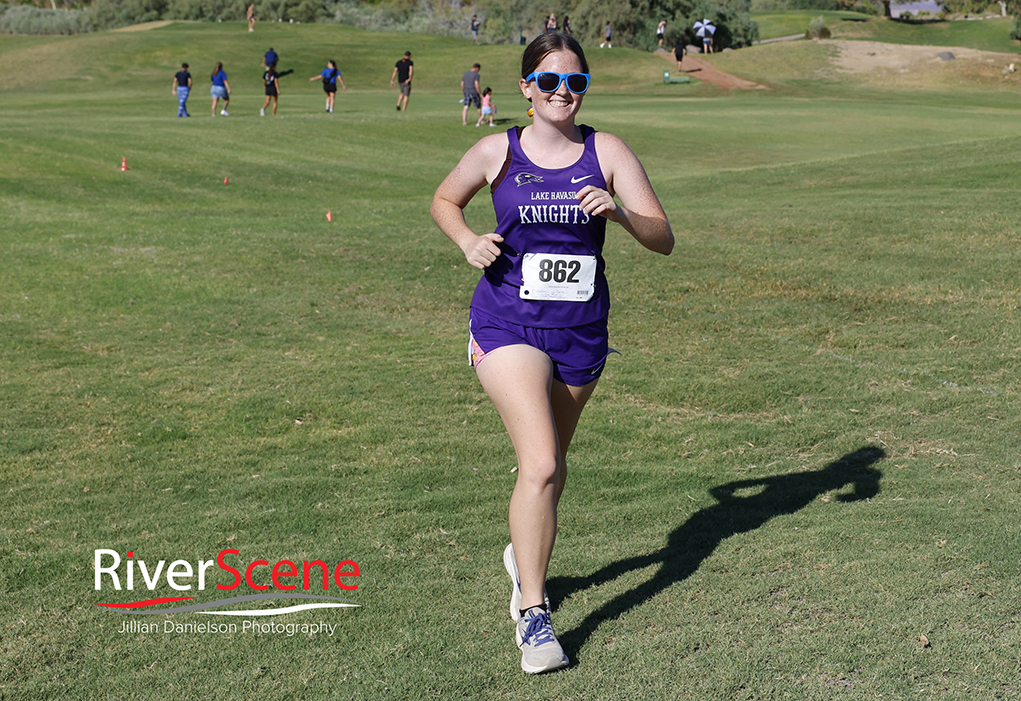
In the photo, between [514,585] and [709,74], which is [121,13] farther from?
[514,585]

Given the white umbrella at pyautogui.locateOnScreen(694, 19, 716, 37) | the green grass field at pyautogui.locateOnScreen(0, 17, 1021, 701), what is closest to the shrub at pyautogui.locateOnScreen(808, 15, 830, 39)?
the white umbrella at pyautogui.locateOnScreen(694, 19, 716, 37)

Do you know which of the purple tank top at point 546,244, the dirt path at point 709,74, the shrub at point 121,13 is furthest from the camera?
the shrub at point 121,13

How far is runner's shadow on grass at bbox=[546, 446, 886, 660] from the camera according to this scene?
15.2 ft

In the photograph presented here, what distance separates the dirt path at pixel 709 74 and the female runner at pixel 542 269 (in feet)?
148

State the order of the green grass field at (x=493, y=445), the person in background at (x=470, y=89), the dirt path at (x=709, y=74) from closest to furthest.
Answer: the green grass field at (x=493, y=445), the person in background at (x=470, y=89), the dirt path at (x=709, y=74)

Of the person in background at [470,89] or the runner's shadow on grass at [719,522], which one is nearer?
the runner's shadow on grass at [719,522]

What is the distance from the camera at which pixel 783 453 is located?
689 centimetres

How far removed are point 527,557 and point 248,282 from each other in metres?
9.44

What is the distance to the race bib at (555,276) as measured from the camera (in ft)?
14.1

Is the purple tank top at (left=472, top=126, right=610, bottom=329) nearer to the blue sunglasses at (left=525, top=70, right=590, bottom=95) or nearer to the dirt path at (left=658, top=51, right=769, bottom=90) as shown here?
the blue sunglasses at (left=525, top=70, right=590, bottom=95)

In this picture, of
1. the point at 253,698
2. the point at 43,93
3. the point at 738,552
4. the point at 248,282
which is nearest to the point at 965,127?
the point at 248,282

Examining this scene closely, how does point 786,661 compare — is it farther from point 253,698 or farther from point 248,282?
point 248,282

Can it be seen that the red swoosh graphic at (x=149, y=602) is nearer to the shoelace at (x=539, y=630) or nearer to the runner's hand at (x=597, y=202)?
the shoelace at (x=539, y=630)

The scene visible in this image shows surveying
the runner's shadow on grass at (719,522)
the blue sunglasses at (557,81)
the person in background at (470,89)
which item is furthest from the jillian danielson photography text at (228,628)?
the person in background at (470,89)
